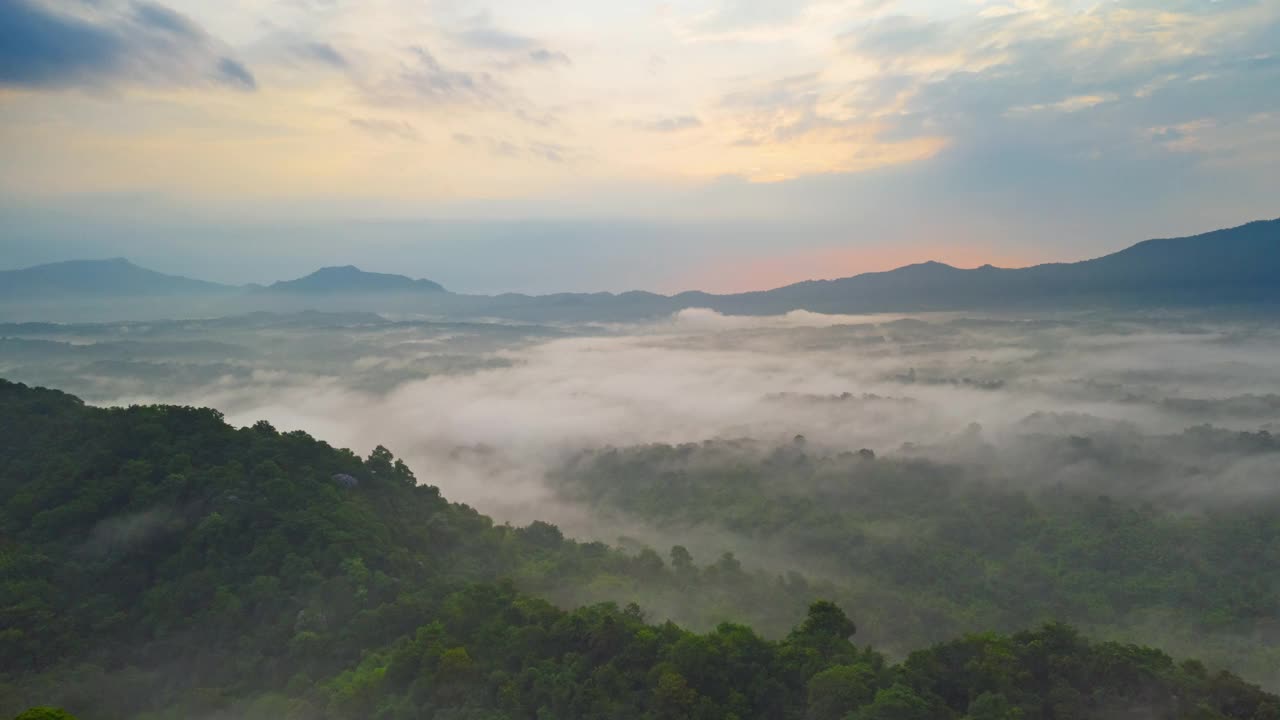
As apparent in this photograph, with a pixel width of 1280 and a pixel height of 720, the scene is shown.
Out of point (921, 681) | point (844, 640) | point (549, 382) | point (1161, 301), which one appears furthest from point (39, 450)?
point (1161, 301)

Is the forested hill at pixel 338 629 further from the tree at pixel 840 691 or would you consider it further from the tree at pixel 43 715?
the tree at pixel 43 715

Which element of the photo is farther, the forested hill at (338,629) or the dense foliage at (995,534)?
the dense foliage at (995,534)

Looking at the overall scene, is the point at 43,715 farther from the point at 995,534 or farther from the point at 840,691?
the point at 995,534

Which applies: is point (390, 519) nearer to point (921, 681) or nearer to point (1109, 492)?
point (921, 681)

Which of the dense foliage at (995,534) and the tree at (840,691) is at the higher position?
the tree at (840,691)

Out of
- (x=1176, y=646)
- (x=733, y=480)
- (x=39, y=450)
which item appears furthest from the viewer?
(x=733, y=480)

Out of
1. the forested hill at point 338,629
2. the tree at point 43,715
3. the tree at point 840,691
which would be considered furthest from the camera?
the forested hill at point 338,629

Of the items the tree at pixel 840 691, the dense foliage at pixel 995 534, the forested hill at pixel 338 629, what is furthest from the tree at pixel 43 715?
the dense foliage at pixel 995 534

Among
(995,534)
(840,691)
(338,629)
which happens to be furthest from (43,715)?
(995,534)

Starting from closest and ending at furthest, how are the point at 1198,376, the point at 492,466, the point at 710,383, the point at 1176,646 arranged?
the point at 1176,646
the point at 492,466
the point at 1198,376
the point at 710,383
